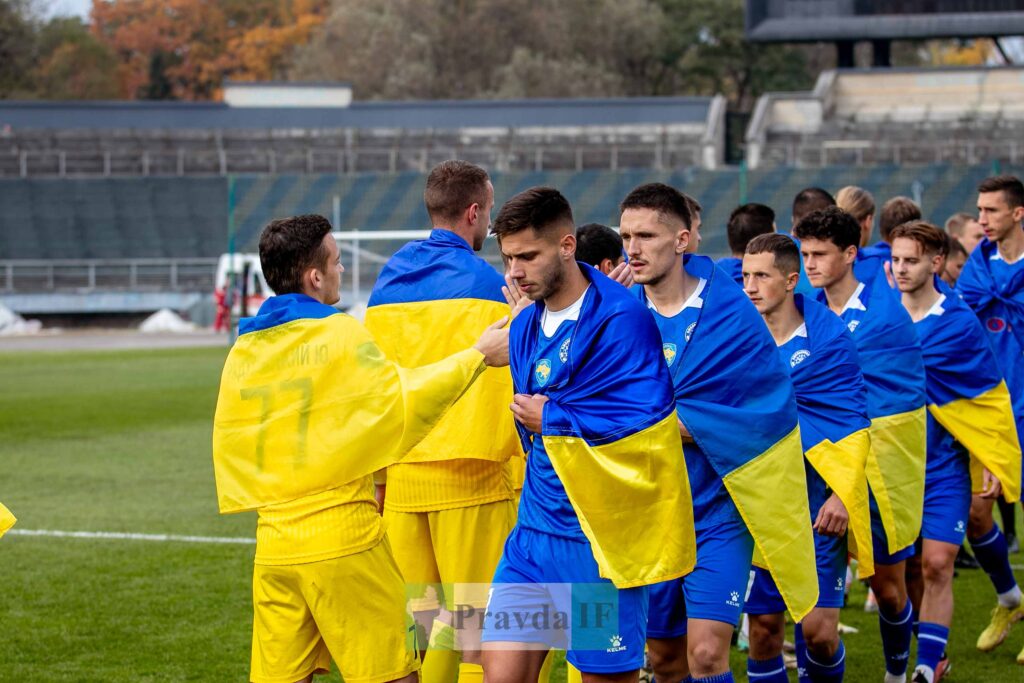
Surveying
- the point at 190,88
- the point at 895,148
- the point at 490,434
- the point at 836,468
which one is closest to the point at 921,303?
the point at 836,468

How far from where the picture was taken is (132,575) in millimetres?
8266

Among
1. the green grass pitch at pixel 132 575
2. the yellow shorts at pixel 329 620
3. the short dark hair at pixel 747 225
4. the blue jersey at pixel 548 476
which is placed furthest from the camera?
the short dark hair at pixel 747 225

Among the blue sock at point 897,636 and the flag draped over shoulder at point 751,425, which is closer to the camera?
the flag draped over shoulder at point 751,425

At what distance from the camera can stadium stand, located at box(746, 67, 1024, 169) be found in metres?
37.2

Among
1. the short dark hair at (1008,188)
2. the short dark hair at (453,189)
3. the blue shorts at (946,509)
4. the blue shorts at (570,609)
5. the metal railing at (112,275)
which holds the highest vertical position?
the short dark hair at (453,189)

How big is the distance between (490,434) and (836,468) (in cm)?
135

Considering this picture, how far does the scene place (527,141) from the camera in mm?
40094

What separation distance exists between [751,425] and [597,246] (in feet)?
3.47

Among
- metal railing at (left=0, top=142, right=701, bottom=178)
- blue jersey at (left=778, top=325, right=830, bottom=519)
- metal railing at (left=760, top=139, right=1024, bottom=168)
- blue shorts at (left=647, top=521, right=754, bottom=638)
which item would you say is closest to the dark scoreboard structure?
metal railing at (left=760, top=139, right=1024, bottom=168)

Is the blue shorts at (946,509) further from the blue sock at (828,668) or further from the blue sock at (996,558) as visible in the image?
the blue sock at (828,668)

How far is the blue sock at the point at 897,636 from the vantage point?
5.84 meters

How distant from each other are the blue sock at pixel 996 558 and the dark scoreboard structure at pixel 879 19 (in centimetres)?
2514

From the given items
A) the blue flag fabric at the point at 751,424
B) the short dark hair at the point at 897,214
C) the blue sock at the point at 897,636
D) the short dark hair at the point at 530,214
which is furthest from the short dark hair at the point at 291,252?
the short dark hair at the point at 897,214

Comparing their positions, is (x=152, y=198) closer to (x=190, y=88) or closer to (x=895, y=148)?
(x=895, y=148)
